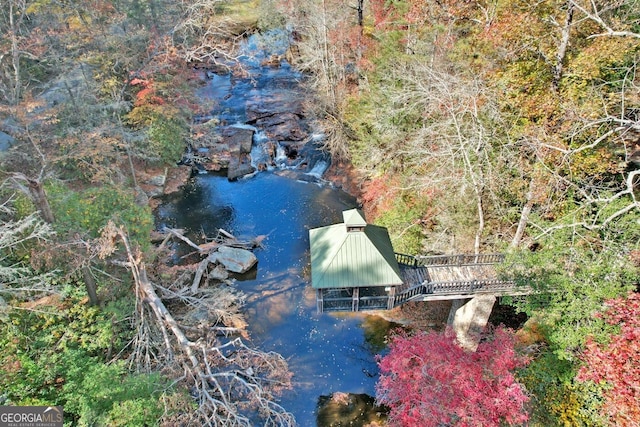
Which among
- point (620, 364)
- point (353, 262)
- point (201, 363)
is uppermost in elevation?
point (353, 262)

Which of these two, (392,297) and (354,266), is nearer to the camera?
(354,266)

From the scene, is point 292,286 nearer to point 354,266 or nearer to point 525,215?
point 354,266

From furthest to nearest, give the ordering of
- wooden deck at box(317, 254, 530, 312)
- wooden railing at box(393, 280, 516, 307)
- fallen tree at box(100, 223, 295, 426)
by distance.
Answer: wooden railing at box(393, 280, 516, 307), wooden deck at box(317, 254, 530, 312), fallen tree at box(100, 223, 295, 426)

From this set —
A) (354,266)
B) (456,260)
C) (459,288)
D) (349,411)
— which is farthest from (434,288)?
(349,411)

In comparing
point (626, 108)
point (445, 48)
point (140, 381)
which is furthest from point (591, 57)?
point (140, 381)

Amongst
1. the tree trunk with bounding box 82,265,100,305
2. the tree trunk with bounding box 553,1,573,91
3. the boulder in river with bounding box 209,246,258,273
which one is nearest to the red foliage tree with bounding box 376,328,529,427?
the tree trunk with bounding box 553,1,573,91

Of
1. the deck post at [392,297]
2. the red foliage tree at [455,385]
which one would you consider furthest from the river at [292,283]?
the deck post at [392,297]

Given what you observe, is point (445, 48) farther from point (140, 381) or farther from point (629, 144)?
point (140, 381)

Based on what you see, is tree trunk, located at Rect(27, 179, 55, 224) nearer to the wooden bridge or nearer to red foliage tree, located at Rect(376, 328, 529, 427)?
the wooden bridge
